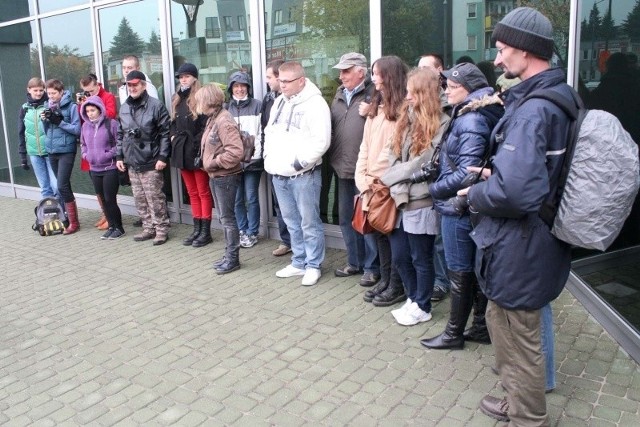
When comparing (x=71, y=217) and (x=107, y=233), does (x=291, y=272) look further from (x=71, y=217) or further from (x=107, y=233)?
(x=71, y=217)

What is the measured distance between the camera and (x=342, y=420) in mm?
3266

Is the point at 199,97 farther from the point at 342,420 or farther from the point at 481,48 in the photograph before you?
the point at 342,420

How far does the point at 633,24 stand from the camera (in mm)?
3965

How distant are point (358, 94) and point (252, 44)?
6.97 feet

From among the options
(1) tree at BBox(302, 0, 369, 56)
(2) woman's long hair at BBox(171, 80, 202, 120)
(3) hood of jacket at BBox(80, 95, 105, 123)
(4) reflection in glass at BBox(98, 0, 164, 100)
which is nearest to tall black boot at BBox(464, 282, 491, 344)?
(1) tree at BBox(302, 0, 369, 56)

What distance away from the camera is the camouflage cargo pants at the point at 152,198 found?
23.0ft

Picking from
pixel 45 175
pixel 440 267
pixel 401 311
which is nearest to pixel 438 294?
pixel 440 267

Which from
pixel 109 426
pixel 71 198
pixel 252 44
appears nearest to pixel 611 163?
pixel 109 426

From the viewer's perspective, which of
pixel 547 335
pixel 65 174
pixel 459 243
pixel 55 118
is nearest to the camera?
pixel 547 335

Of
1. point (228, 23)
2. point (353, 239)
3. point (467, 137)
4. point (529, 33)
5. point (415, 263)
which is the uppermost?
point (228, 23)

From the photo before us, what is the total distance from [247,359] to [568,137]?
2.48 metres

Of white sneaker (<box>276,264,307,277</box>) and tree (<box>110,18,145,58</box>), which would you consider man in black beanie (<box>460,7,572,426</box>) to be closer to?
white sneaker (<box>276,264,307,277</box>)

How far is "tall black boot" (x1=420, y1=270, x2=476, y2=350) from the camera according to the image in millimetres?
3826

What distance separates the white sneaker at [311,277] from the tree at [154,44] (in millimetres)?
3951
